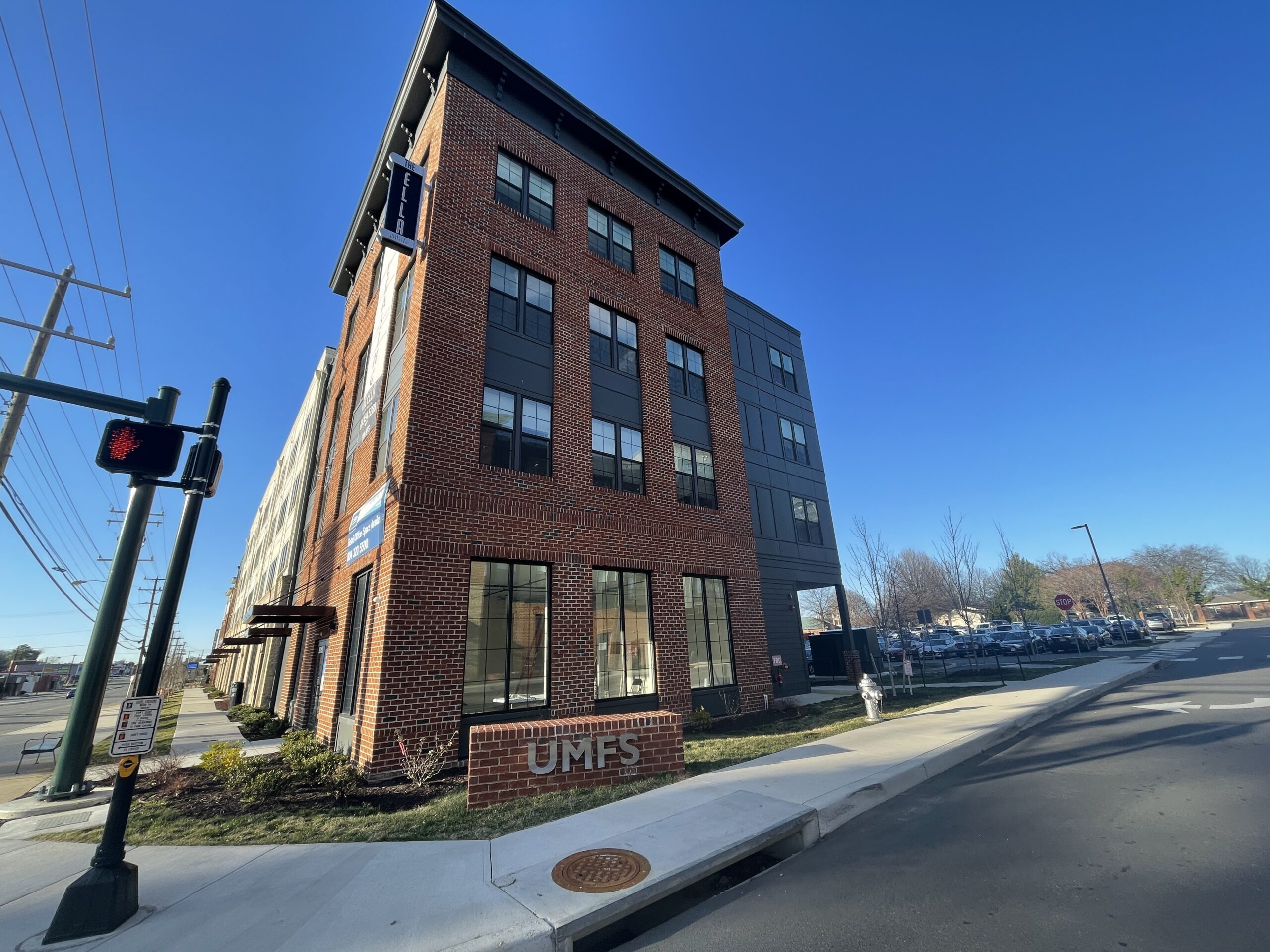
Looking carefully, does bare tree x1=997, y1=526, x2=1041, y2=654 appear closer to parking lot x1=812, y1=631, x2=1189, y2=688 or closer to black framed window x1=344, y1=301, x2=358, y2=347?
parking lot x1=812, y1=631, x2=1189, y2=688

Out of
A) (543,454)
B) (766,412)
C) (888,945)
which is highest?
(766,412)

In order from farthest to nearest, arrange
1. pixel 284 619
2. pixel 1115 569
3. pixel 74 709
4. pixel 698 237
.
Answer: pixel 1115 569, pixel 698 237, pixel 284 619, pixel 74 709

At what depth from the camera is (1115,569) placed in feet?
253

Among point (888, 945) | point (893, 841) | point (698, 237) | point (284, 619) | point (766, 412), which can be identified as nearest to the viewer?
point (888, 945)

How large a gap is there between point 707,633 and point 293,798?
9.34m

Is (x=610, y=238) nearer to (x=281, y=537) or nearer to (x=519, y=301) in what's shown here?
(x=519, y=301)

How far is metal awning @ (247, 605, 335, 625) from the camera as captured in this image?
1228 centimetres

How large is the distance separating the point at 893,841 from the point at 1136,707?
34.9 ft

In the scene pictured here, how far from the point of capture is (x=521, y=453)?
37.1ft

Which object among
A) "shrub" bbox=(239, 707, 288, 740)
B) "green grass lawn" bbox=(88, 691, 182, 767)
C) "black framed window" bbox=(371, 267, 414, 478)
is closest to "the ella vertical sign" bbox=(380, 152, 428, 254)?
"black framed window" bbox=(371, 267, 414, 478)

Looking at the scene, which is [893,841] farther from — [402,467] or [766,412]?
[766,412]

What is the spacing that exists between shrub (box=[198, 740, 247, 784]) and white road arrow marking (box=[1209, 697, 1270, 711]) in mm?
18275

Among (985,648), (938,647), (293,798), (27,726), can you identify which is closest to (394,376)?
(293,798)

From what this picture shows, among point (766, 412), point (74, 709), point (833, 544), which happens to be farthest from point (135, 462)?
point (833, 544)
